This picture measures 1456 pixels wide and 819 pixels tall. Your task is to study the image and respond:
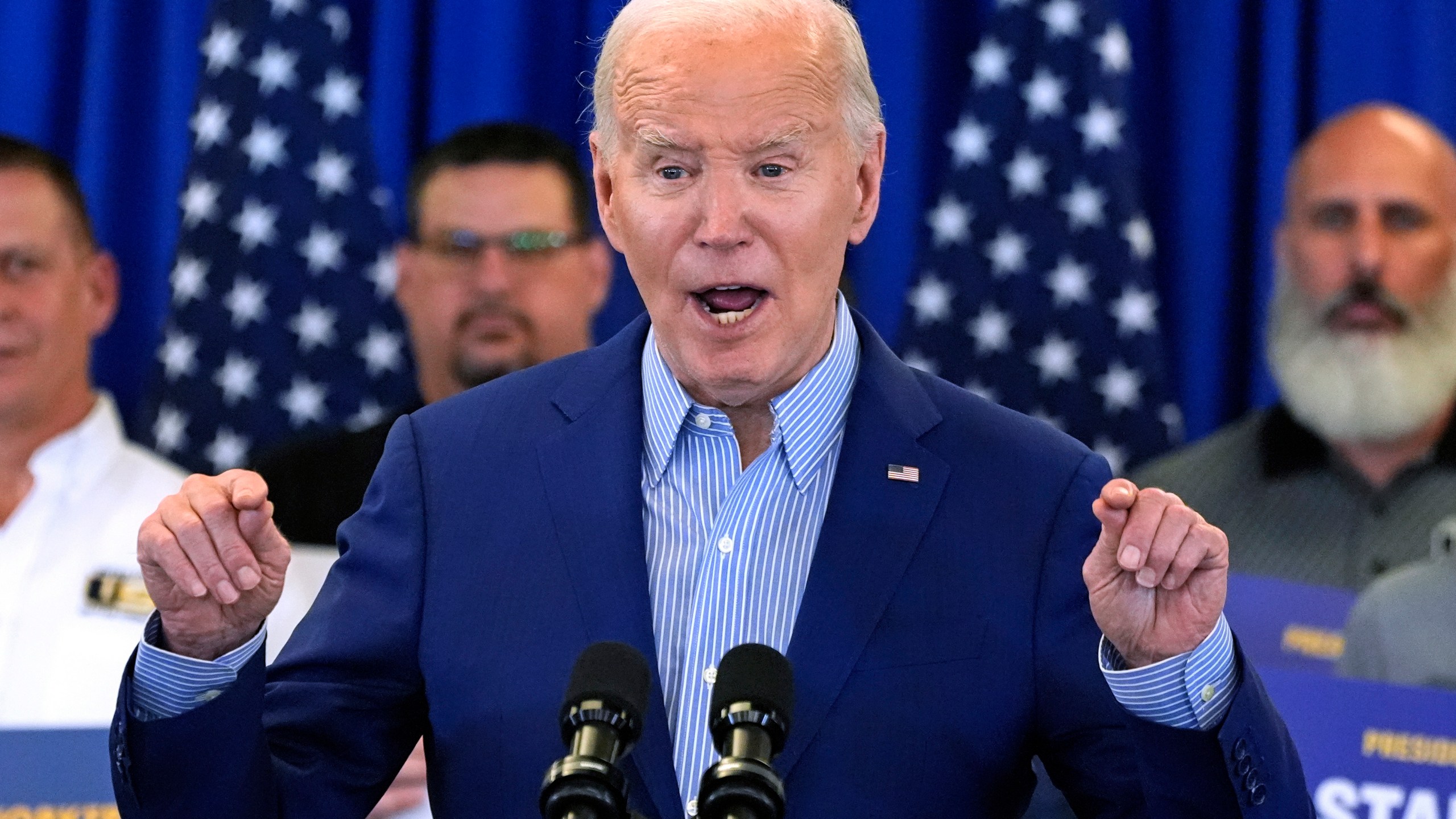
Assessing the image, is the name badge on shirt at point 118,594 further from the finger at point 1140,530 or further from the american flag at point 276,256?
the finger at point 1140,530

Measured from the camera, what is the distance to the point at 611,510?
1.85 metres

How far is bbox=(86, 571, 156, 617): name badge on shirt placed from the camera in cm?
371

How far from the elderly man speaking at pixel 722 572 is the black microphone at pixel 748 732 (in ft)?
1.24

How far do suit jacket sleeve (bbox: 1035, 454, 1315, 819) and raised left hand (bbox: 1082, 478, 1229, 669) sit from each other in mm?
79

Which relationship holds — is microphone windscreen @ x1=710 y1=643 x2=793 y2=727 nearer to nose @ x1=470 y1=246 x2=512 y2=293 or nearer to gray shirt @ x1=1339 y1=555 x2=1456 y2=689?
gray shirt @ x1=1339 y1=555 x2=1456 y2=689

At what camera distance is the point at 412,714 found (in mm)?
1889

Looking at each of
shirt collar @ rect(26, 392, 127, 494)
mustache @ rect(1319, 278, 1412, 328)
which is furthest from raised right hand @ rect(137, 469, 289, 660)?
mustache @ rect(1319, 278, 1412, 328)

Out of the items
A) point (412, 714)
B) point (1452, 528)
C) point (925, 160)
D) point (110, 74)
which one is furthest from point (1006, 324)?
point (412, 714)

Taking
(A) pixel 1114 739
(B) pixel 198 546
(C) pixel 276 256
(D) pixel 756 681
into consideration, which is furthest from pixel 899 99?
(D) pixel 756 681

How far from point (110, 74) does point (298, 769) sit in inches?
117

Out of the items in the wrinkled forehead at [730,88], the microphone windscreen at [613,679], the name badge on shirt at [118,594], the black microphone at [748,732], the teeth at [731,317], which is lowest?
the name badge on shirt at [118,594]

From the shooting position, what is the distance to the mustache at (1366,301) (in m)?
4.06

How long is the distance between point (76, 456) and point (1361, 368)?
9.48ft

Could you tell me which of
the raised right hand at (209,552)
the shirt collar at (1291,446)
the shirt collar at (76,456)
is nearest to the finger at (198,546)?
the raised right hand at (209,552)
